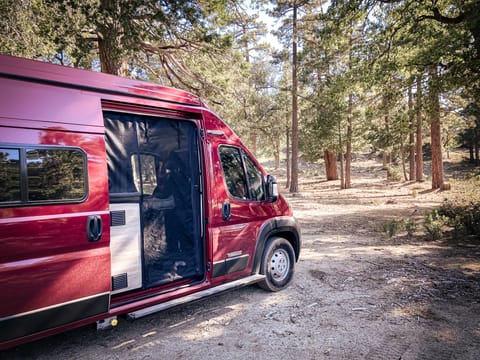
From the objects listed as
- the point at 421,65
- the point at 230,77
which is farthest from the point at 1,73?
the point at 421,65

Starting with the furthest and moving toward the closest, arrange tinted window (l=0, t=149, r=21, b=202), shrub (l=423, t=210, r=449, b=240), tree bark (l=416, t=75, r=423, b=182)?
tree bark (l=416, t=75, r=423, b=182), shrub (l=423, t=210, r=449, b=240), tinted window (l=0, t=149, r=21, b=202)

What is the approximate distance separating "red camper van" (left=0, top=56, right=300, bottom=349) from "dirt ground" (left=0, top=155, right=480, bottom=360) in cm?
43

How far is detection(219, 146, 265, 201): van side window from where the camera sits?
4.45 metres

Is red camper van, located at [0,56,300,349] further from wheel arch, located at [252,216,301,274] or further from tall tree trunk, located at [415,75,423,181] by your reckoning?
tall tree trunk, located at [415,75,423,181]

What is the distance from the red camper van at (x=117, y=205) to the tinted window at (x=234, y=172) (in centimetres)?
Answer: 2

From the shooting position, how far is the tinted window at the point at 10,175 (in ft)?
8.42

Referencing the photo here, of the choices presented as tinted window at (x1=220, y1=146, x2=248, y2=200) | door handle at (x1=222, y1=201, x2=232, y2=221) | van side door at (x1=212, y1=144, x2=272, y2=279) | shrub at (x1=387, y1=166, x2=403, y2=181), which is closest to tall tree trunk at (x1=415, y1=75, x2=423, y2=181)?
shrub at (x1=387, y1=166, x2=403, y2=181)

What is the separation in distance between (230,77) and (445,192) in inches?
516

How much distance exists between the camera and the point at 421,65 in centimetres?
1028

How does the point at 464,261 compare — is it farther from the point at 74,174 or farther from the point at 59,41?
the point at 59,41

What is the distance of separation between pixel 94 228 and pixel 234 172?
2084mm

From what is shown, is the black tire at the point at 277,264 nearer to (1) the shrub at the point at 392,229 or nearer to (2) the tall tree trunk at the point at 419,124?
(1) the shrub at the point at 392,229

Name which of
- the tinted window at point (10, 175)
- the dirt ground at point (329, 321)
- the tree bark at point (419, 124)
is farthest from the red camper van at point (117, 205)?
the tree bark at point (419, 124)

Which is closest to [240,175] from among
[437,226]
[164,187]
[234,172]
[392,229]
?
[234,172]
